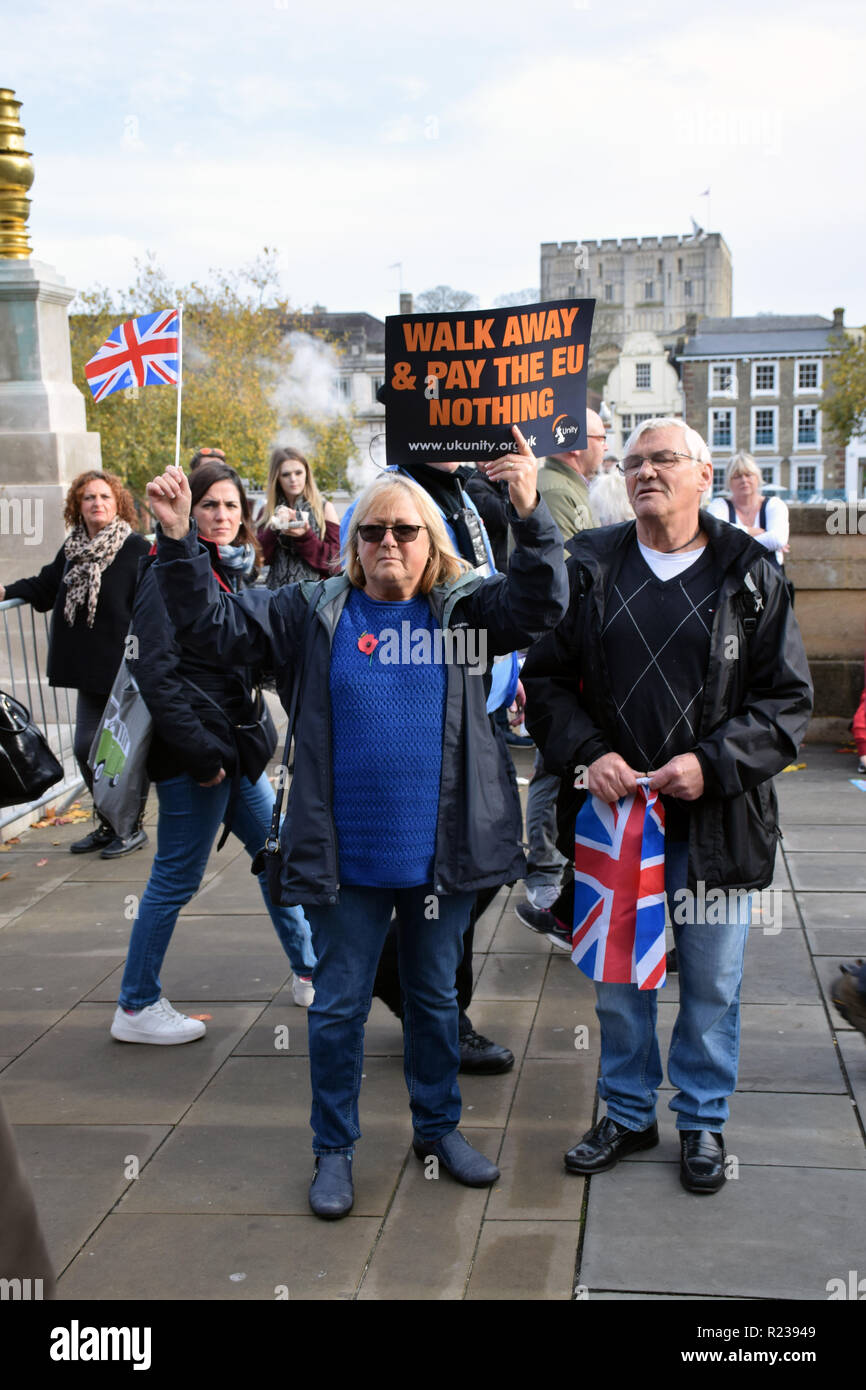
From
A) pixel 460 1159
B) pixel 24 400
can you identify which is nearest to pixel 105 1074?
pixel 460 1159

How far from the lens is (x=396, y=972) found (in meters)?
4.32

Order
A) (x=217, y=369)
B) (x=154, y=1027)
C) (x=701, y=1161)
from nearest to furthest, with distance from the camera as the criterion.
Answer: (x=701, y=1161) < (x=154, y=1027) < (x=217, y=369)

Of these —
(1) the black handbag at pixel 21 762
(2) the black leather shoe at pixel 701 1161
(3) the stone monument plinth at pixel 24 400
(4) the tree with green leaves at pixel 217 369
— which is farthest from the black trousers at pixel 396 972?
(4) the tree with green leaves at pixel 217 369

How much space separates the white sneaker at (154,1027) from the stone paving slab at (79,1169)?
621mm

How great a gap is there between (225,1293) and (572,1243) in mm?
864

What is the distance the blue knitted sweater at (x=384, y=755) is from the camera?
3.54 metres

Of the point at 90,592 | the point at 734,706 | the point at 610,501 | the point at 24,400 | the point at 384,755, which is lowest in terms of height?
the point at 384,755

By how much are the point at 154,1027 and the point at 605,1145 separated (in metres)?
1.77

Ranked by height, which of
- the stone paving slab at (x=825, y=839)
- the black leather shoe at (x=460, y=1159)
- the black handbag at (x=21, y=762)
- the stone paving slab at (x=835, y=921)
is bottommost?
the black leather shoe at (x=460, y=1159)

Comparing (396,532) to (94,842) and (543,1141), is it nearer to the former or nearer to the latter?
(543,1141)

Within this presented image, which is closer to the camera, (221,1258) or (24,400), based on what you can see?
(221,1258)

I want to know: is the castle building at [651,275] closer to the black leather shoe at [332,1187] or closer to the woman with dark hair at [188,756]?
the woman with dark hair at [188,756]

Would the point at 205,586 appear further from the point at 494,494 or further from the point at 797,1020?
the point at 797,1020

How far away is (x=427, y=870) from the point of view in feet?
11.7
